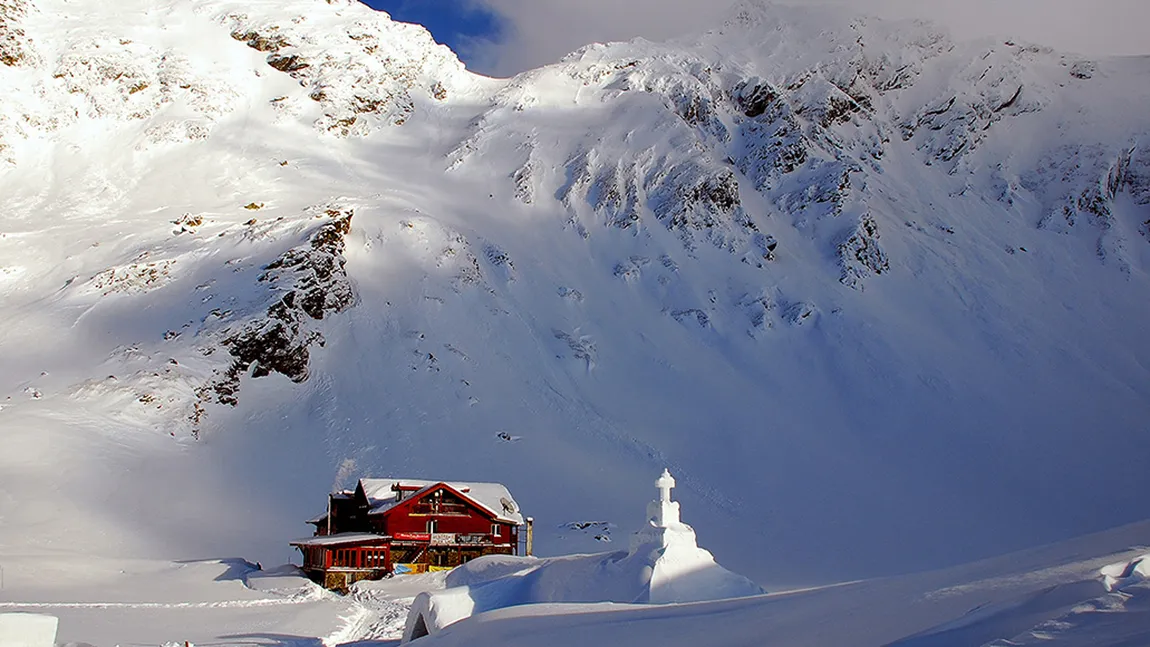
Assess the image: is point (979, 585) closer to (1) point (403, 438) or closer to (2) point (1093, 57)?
(1) point (403, 438)

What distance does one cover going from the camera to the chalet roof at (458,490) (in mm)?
45344

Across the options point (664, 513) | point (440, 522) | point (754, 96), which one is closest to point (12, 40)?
point (754, 96)

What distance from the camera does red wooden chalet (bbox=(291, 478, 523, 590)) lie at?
44625mm

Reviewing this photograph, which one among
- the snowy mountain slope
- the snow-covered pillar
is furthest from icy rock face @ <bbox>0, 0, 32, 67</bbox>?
the snowy mountain slope

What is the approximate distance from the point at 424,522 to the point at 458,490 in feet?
7.07

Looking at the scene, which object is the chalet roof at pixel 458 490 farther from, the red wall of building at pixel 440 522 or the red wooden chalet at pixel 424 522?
the red wall of building at pixel 440 522

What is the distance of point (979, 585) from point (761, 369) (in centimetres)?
6591

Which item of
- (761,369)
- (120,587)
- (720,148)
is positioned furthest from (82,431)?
(720,148)

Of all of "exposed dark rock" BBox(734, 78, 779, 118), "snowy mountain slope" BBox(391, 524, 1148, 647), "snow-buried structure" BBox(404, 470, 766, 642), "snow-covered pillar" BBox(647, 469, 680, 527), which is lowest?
"snowy mountain slope" BBox(391, 524, 1148, 647)

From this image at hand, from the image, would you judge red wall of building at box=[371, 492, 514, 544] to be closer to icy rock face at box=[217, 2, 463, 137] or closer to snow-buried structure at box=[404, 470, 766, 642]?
snow-buried structure at box=[404, 470, 766, 642]

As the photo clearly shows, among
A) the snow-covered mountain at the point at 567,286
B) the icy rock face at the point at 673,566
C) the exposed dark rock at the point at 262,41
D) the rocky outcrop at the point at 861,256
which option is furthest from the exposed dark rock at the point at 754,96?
the icy rock face at the point at 673,566

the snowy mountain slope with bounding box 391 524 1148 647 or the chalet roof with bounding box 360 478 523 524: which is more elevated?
the chalet roof with bounding box 360 478 523 524

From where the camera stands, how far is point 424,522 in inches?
1779

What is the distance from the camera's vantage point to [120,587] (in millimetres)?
35219
